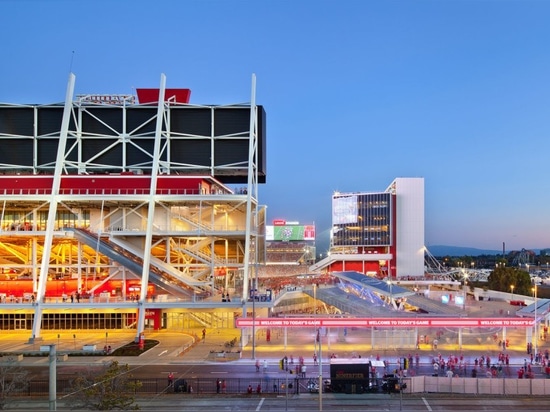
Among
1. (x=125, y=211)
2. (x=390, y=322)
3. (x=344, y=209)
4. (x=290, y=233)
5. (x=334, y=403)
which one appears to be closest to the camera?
(x=334, y=403)

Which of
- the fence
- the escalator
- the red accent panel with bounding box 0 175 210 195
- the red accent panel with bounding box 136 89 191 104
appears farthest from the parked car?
the red accent panel with bounding box 136 89 191 104

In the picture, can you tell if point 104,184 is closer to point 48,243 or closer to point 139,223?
point 139,223

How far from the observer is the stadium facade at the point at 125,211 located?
59531 millimetres

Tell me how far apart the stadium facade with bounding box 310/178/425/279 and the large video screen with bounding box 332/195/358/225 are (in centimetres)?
183

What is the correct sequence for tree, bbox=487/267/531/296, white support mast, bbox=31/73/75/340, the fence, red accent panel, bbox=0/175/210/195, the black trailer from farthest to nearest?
tree, bbox=487/267/531/296 → red accent panel, bbox=0/175/210/195 → white support mast, bbox=31/73/75/340 → the black trailer → the fence

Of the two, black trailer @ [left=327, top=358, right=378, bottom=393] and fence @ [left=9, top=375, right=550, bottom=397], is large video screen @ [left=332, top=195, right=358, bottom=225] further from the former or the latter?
black trailer @ [left=327, top=358, right=378, bottom=393]

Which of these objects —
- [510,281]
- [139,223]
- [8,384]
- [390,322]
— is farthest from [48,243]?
[510,281]

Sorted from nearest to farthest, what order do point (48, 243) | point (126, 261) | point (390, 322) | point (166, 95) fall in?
point (390, 322) → point (48, 243) → point (126, 261) → point (166, 95)

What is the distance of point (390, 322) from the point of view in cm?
4562

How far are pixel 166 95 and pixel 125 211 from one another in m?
19.0

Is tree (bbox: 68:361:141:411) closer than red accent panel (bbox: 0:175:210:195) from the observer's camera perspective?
Yes

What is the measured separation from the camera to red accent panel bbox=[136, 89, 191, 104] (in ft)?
238

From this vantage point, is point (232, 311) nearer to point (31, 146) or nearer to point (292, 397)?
point (292, 397)

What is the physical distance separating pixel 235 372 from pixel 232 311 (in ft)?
73.8
